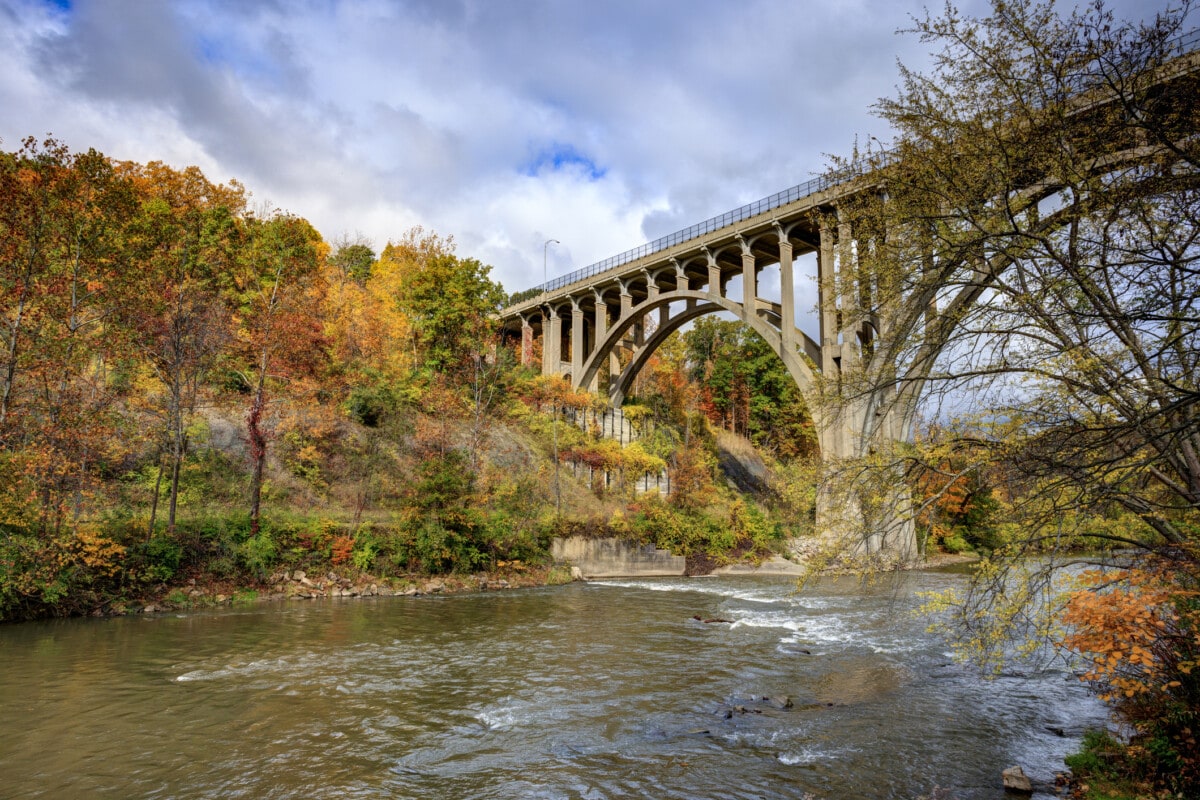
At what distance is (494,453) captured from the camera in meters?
32.1

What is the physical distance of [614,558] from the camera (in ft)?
92.4

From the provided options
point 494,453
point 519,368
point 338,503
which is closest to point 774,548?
point 494,453

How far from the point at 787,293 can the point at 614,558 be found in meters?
16.0

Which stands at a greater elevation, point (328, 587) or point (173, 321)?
point (173, 321)

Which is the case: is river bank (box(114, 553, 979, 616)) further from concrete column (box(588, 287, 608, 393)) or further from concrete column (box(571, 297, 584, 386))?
concrete column (box(571, 297, 584, 386))

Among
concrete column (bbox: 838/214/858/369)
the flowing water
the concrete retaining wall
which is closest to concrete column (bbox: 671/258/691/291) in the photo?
the concrete retaining wall

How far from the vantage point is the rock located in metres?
6.25

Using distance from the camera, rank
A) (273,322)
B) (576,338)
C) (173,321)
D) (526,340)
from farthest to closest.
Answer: (526,340) → (576,338) → (273,322) → (173,321)

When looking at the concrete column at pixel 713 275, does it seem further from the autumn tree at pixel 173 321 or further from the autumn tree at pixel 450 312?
the autumn tree at pixel 173 321

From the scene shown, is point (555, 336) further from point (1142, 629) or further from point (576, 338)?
point (1142, 629)

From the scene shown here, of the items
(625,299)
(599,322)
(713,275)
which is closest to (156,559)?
(713,275)

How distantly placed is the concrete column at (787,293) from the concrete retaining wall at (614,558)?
40.7 ft

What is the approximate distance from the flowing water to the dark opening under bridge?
13.3 feet

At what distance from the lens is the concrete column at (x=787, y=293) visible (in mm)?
32844
